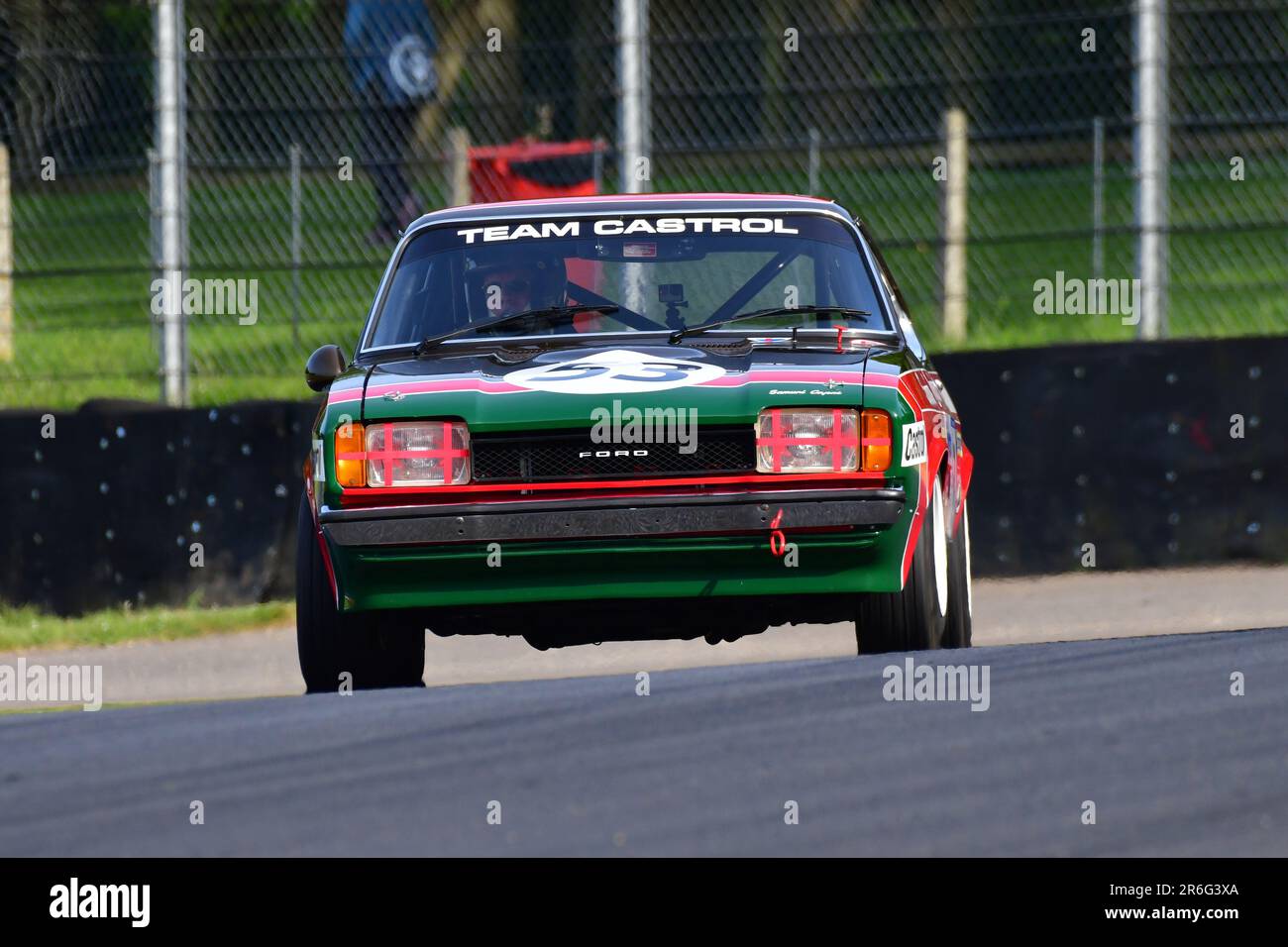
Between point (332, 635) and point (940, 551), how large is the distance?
1757 mm

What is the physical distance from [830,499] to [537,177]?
483 inches

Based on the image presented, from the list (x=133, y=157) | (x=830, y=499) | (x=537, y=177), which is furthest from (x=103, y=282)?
(x=830, y=499)

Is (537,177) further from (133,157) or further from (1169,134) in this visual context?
(1169,134)

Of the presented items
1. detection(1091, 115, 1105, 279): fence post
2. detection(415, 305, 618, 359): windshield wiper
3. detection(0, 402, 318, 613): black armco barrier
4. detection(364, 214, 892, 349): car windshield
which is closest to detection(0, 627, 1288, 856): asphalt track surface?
detection(415, 305, 618, 359): windshield wiper

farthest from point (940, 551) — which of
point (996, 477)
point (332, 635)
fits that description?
point (996, 477)

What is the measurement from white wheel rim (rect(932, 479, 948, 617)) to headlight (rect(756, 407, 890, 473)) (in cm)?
42

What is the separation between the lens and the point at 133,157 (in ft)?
41.7

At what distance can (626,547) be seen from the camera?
605 cm

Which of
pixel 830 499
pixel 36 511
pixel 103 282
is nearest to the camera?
pixel 830 499

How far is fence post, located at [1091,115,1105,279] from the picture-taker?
12.3 meters

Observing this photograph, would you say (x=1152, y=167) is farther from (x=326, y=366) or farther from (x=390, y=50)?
(x=326, y=366)

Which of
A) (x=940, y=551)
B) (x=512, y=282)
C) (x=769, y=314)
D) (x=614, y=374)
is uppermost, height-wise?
(x=512, y=282)

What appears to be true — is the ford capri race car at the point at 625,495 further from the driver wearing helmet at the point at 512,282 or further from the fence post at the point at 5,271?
the fence post at the point at 5,271
